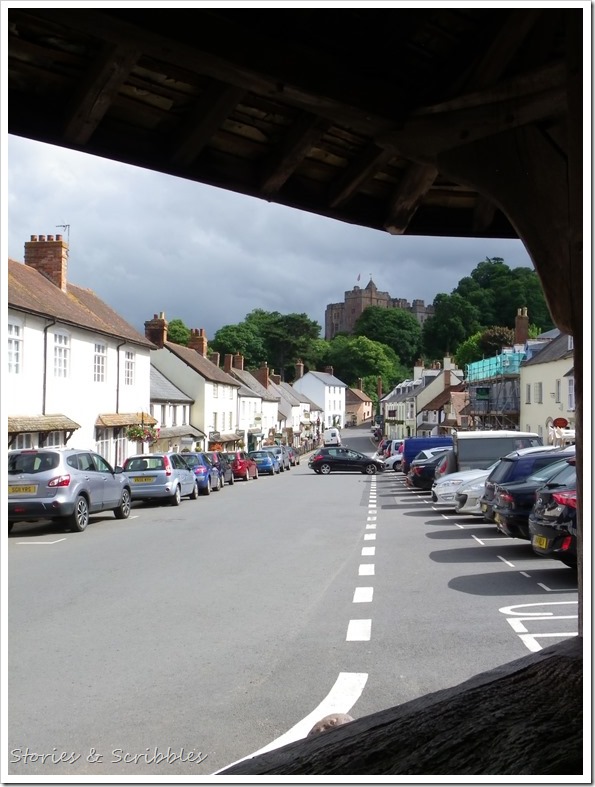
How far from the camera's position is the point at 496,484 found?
523 inches

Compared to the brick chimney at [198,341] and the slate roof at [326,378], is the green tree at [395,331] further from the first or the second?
the brick chimney at [198,341]

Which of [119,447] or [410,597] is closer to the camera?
[410,597]

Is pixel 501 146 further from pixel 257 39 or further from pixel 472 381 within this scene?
pixel 472 381

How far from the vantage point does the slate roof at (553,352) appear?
116 ft

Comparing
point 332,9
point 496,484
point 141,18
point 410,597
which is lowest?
point 410,597

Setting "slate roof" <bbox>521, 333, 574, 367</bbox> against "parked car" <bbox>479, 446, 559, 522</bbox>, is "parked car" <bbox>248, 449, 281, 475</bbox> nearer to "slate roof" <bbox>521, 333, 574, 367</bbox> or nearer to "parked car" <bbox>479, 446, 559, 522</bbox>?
"slate roof" <bbox>521, 333, 574, 367</bbox>

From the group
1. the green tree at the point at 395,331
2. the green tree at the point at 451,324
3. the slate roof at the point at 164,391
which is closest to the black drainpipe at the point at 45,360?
the slate roof at the point at 164,391

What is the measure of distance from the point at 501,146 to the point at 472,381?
173 ft

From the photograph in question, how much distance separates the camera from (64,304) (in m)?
28.0

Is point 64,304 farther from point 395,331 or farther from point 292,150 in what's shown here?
point 395,331

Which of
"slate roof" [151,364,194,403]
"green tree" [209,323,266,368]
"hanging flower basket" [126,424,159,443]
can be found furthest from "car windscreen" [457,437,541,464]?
"green tree" [209,323,266,368]

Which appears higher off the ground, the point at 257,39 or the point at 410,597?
the point at 257,39

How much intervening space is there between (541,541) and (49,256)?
993 inches

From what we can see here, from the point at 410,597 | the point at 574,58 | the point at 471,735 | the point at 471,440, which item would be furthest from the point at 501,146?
the point at 471,440
